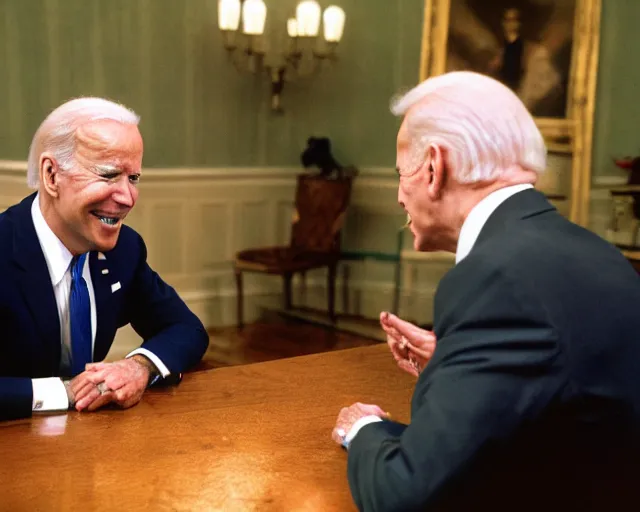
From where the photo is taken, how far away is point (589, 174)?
16.0ft

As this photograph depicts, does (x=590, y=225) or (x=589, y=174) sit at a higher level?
(x=589, y=174)

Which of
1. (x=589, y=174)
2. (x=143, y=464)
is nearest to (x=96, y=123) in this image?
(x=143, y=464)

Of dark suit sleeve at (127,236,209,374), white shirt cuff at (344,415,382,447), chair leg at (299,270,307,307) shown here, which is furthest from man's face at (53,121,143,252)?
chair leg at (299,270,307,307)

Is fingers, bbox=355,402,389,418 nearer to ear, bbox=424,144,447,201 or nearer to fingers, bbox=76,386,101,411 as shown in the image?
ear, bbox=424,144,447,201

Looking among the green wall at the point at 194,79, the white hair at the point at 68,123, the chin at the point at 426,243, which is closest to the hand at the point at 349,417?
the chin at the point at 426,243

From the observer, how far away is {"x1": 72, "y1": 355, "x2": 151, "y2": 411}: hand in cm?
154

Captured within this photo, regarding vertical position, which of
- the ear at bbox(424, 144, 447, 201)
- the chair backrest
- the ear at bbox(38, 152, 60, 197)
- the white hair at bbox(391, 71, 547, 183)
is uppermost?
the white hair at bbox(391, 71, 547, 183)

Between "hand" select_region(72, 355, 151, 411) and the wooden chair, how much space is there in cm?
340

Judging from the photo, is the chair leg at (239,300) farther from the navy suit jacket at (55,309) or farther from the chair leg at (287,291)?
the navy suit jacket at (55,309)

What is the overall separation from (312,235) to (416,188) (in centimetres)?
415

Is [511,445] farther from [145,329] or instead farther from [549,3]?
[549,3]

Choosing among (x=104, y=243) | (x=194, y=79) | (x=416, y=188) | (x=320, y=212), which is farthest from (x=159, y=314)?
(x=194, y=79)

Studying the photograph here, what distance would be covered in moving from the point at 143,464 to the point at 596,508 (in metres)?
0.71

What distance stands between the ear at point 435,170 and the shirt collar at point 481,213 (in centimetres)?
7
